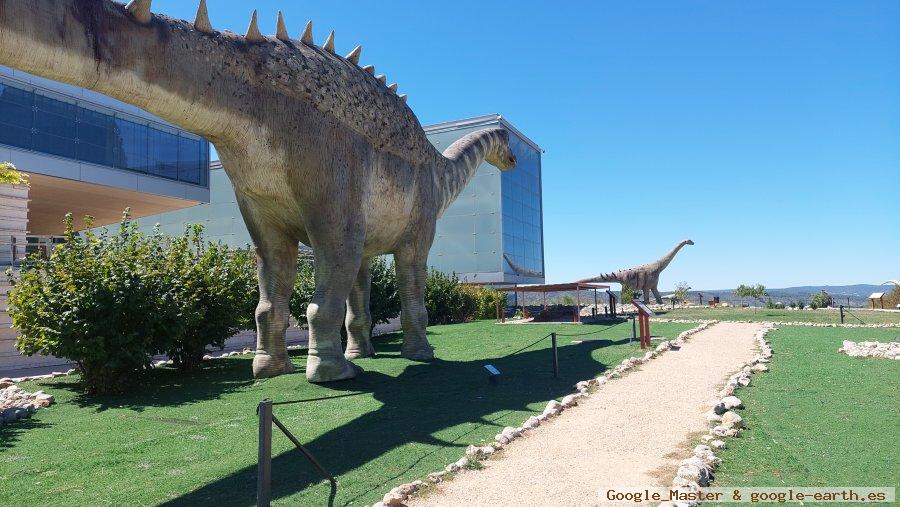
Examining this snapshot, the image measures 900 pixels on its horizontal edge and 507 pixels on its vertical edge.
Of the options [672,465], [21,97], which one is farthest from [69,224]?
[21,97]

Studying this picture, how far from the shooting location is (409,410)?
6.07 metres

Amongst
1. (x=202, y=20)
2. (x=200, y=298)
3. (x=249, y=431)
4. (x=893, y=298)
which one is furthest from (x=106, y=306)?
(x=893, y=298)

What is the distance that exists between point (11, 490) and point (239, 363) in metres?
6.10

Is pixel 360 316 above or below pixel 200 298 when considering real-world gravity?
below

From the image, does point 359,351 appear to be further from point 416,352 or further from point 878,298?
point 878,298

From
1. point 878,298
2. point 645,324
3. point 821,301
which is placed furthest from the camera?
point 821,301

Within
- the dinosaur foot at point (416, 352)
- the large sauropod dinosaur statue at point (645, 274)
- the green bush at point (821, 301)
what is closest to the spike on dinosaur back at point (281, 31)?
the dinosaur foot at point (416, 352)

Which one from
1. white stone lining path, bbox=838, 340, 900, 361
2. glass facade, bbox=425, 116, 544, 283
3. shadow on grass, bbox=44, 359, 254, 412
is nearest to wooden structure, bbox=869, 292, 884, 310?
glass facade, bbox=425, 116, 544, 283

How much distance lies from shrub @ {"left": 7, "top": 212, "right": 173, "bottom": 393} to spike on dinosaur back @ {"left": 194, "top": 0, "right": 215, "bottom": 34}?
3925 mm

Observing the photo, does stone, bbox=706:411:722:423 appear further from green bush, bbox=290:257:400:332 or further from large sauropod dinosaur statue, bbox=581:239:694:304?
large sauropod dinosaur statue, bbox=581:239:694:304

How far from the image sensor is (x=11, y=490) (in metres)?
4.05

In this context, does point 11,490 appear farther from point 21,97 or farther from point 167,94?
point 21,97

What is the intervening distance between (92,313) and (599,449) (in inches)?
266

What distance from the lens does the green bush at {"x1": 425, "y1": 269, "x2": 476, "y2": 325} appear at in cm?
2011
